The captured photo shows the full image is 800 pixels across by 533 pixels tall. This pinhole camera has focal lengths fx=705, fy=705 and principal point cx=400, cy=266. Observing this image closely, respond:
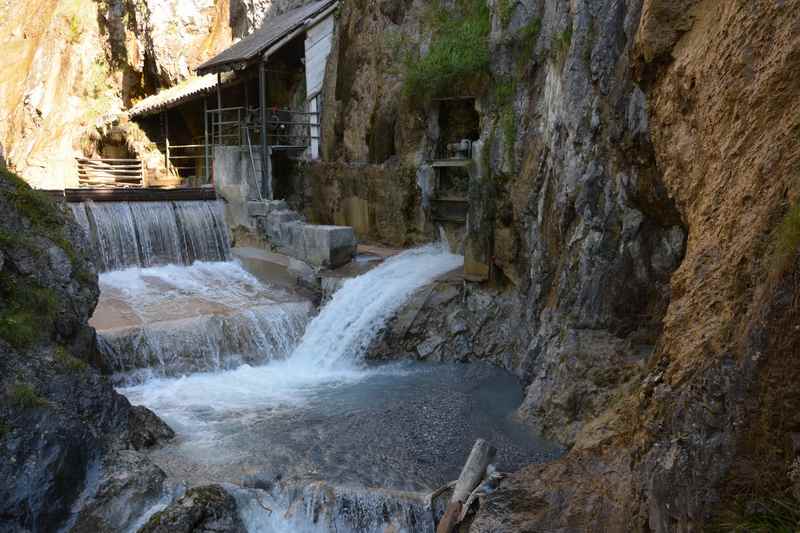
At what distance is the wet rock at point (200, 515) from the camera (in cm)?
536

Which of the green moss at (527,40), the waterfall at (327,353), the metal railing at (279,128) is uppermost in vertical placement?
the green moss at (527,40)

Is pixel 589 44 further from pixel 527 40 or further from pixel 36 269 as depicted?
pixel 36 269

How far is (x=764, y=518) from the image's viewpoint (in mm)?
2922

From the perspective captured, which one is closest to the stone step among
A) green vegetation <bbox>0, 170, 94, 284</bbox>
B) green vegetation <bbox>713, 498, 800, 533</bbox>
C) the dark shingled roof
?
the dark shingled roof

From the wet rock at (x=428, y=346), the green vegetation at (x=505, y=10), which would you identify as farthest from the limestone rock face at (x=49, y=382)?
the green vegetation at (x=505, y=10)

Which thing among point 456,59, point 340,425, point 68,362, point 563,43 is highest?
point 456,59

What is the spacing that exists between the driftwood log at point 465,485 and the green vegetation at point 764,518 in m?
2.44

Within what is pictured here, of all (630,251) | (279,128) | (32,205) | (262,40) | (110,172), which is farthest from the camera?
(110,172)

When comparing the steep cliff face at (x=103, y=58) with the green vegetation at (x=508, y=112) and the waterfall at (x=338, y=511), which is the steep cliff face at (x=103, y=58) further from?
the waterfall at (x=338, y=511)

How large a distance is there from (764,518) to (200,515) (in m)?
4.08

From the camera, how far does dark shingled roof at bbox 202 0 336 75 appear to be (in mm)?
14711

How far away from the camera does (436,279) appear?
10727mm

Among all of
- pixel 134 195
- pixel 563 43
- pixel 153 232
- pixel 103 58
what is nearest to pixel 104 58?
pixel 103 58

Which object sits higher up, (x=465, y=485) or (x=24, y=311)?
(x=24, y=311)
